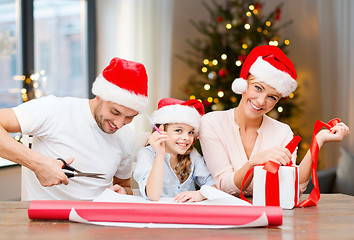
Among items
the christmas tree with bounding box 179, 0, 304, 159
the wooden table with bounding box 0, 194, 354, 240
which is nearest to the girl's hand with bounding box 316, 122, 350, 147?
the wooden table with bounding box 0, 194, 354, 240

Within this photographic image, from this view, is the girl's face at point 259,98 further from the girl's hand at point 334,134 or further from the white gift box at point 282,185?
the white gift box at point 282,185

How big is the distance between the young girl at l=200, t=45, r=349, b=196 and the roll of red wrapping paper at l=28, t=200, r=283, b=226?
0.41 metres

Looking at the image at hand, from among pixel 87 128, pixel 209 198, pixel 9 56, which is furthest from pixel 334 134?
pixel 9 56

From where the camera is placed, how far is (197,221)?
4.07 feet

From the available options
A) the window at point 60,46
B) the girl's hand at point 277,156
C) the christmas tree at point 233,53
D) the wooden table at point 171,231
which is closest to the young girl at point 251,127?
the girl's hand at point 277,156

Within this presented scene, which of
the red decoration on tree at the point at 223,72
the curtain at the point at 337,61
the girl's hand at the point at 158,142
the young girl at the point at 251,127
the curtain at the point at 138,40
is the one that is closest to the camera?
the girl's hand at the point at 158,142

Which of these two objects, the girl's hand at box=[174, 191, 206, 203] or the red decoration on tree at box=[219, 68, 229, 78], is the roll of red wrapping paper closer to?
the girl's hand at box=[174, 191, 206, 203]

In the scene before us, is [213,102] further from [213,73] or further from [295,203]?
[295,203]

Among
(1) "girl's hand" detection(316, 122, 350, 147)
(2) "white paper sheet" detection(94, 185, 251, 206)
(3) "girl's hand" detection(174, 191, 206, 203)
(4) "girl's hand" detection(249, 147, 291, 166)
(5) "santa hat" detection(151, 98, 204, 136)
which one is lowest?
(3) "girl's hand" detection(174, 191, 206, 203)

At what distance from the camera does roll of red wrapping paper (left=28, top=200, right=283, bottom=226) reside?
1.24m

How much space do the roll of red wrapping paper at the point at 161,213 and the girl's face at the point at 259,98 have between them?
2.09 ft

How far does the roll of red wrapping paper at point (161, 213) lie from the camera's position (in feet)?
4.05

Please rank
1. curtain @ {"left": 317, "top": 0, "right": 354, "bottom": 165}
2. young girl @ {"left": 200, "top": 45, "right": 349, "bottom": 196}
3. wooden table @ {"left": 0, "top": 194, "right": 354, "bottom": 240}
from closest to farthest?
wooden table @ {"left": 0, "top": 194, "right": 354, "bottom": 240}
young girl @ {"left": 200, "top": 45, "right": 349, "bottom": 196}
curtain @ {"left": 317, "top": 0, "right": 354, "bottom": 165}

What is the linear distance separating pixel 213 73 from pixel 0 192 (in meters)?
2.12
